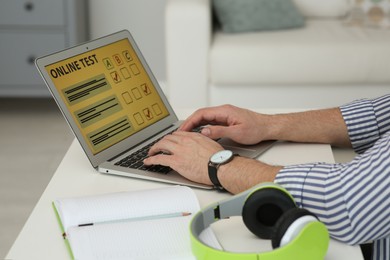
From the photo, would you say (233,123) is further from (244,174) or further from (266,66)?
(266,66)

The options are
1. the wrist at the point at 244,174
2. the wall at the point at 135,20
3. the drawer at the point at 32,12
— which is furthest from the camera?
the wall at the point at 135,20

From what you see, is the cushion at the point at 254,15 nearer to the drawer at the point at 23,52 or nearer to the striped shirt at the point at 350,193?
the drawer at the point at 23,52

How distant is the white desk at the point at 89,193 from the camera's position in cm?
106

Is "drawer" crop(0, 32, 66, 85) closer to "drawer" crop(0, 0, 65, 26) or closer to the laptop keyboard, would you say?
"drawer" crop(0, 0, 65, 26)

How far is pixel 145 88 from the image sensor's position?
1.56 m

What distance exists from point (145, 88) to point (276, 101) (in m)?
1.71

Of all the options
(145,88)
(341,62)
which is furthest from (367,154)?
(341,62)

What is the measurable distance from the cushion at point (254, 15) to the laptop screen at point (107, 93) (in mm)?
1844

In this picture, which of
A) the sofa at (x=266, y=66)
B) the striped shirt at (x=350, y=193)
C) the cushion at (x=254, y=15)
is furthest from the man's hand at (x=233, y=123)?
the cushion at (x=254, y=15)

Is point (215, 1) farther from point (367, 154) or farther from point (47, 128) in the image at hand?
point (367, 154)

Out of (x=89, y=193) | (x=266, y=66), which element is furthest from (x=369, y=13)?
(x=89, y=193)

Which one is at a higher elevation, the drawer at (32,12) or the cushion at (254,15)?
the drawer at (32,12)

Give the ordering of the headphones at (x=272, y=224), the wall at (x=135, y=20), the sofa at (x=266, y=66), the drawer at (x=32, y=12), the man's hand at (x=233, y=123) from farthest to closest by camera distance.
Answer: the wall at (x=135, y=20) < the drawer at (x=32, y=12) < the sofa at (x=266, y=66) < the man's hand at (x=233, y=123) < the headphones at (x=272, y=224)

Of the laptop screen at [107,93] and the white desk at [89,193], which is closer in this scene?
the white desk at [89,193]
